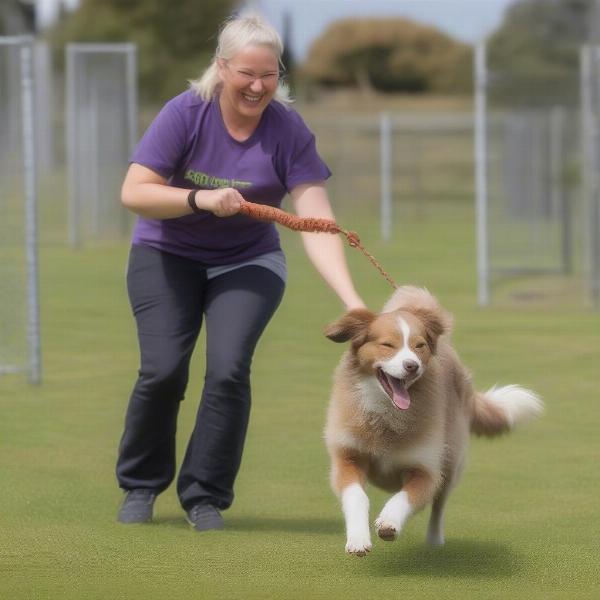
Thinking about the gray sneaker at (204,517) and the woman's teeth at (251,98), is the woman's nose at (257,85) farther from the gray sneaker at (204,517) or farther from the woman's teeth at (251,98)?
the gray sneaker at (204,517)

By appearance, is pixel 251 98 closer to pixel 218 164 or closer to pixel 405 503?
pixel 218 164

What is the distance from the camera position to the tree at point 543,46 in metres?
21.4

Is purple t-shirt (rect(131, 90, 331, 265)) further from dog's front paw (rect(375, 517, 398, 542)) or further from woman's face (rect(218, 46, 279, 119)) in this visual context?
dog's front paw (rect(375, 517, 398, 542))

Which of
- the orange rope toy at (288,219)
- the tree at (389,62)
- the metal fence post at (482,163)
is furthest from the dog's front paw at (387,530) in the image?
the tree at (389,62)

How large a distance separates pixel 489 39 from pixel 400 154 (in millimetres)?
19236

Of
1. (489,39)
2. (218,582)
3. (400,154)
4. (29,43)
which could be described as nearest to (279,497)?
(218,582)

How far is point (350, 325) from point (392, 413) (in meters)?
0.39

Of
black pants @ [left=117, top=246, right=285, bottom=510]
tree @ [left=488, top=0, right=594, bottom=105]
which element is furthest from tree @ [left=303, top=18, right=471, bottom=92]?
black pants @ [left=117, top=246, right=285, bottom=510]

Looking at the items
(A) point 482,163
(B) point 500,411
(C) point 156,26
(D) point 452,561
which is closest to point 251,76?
(B) point 500,411

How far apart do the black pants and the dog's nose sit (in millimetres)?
1060

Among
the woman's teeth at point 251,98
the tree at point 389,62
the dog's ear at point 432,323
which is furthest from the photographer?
the tree at point 389,62

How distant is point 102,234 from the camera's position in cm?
2688

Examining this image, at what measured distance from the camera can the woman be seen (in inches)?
262

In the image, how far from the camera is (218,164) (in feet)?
22.1
